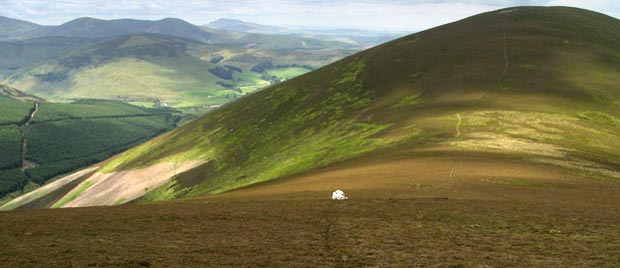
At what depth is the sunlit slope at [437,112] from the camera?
80.3 meters

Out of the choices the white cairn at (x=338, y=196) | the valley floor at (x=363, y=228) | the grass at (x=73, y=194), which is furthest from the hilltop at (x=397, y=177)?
the grass at (x=73, y=194)

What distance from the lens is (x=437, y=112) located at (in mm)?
104062

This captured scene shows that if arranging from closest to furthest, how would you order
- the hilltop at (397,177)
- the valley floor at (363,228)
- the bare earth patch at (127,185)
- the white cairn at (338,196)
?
the valley floor at (363,228) → the hilltop at (397,177) → the white cairn at (338,196) → the bare earth patch at (127,185)

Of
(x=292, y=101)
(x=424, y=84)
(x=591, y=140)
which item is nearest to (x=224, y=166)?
→ (x=292, y=101)

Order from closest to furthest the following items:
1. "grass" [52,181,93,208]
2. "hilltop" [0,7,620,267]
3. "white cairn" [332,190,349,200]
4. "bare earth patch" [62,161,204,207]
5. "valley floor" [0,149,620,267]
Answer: "valley floor" [0,149,620,267], "hilltop" [0,7,620,267], "white cairn" [332,190,349,200], "bare earth patch" [62,161,204,207], "grass" [52,181,93,208]

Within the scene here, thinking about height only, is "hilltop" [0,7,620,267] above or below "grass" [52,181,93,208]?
above

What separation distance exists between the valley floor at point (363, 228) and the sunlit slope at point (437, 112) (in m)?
11.8

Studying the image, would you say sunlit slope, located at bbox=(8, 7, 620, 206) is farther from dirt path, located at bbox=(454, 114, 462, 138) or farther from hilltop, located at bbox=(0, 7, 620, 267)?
hilltop, located at bbox=(0, 7, 620, 267)

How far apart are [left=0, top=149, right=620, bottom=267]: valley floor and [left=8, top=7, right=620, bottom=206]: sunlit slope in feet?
38.6

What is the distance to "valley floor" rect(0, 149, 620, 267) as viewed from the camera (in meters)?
28.2

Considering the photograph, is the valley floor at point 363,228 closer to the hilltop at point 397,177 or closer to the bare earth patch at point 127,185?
the hilltop at point 397,177

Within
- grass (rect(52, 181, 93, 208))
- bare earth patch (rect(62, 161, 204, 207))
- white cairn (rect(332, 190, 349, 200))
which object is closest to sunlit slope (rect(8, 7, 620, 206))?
bare earth patch (rect(62, 161, 204, 207))

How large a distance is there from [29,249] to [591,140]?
82.6 m

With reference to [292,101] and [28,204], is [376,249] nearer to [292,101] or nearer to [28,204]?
[292,101]
